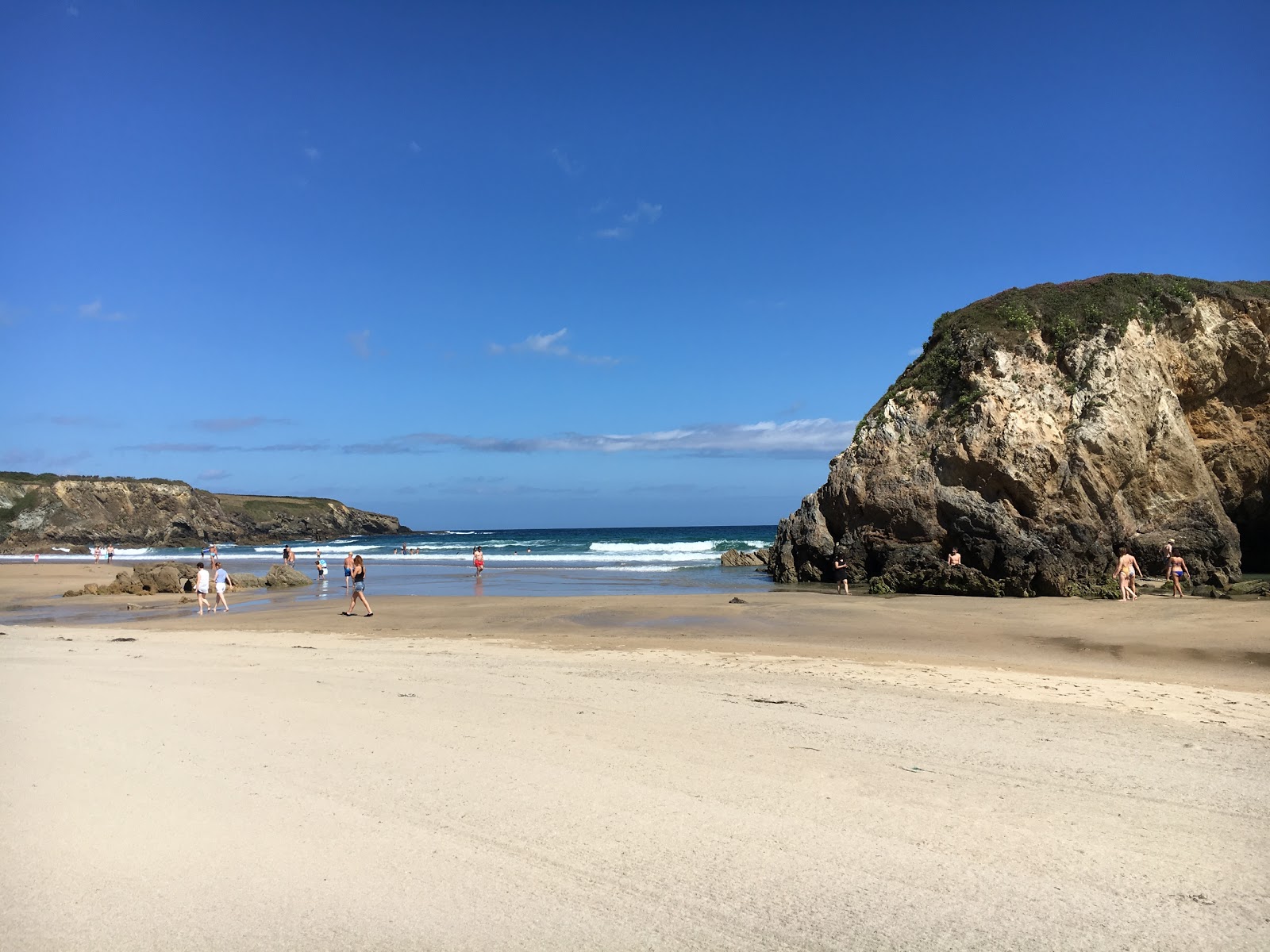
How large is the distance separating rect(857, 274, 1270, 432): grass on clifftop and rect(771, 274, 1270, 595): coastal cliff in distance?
0.21ft

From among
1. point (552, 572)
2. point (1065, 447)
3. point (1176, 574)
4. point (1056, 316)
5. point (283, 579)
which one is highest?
point (1056, 316)

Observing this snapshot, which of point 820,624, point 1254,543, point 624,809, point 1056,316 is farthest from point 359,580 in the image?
point 1254,543

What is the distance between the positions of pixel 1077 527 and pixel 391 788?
2268cm

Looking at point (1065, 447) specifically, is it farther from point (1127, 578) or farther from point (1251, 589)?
point (1251, 589)

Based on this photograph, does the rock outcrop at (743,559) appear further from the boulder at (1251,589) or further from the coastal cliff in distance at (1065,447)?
the boulder at (1251,589)

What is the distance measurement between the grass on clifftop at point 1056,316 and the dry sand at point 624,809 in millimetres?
17609

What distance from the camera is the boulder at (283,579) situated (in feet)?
99.2

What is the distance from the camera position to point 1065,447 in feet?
77.7

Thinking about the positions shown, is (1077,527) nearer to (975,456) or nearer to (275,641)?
(975,456)

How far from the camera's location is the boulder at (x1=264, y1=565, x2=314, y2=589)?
99.2 ft

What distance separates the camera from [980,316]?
27.2 m

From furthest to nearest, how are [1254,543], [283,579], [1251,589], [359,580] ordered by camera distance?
[283,579], [1254,543], [1251,589], [359,580]

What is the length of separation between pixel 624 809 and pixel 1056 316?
2638 cm

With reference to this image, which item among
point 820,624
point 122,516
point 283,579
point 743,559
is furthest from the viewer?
point 122,516
